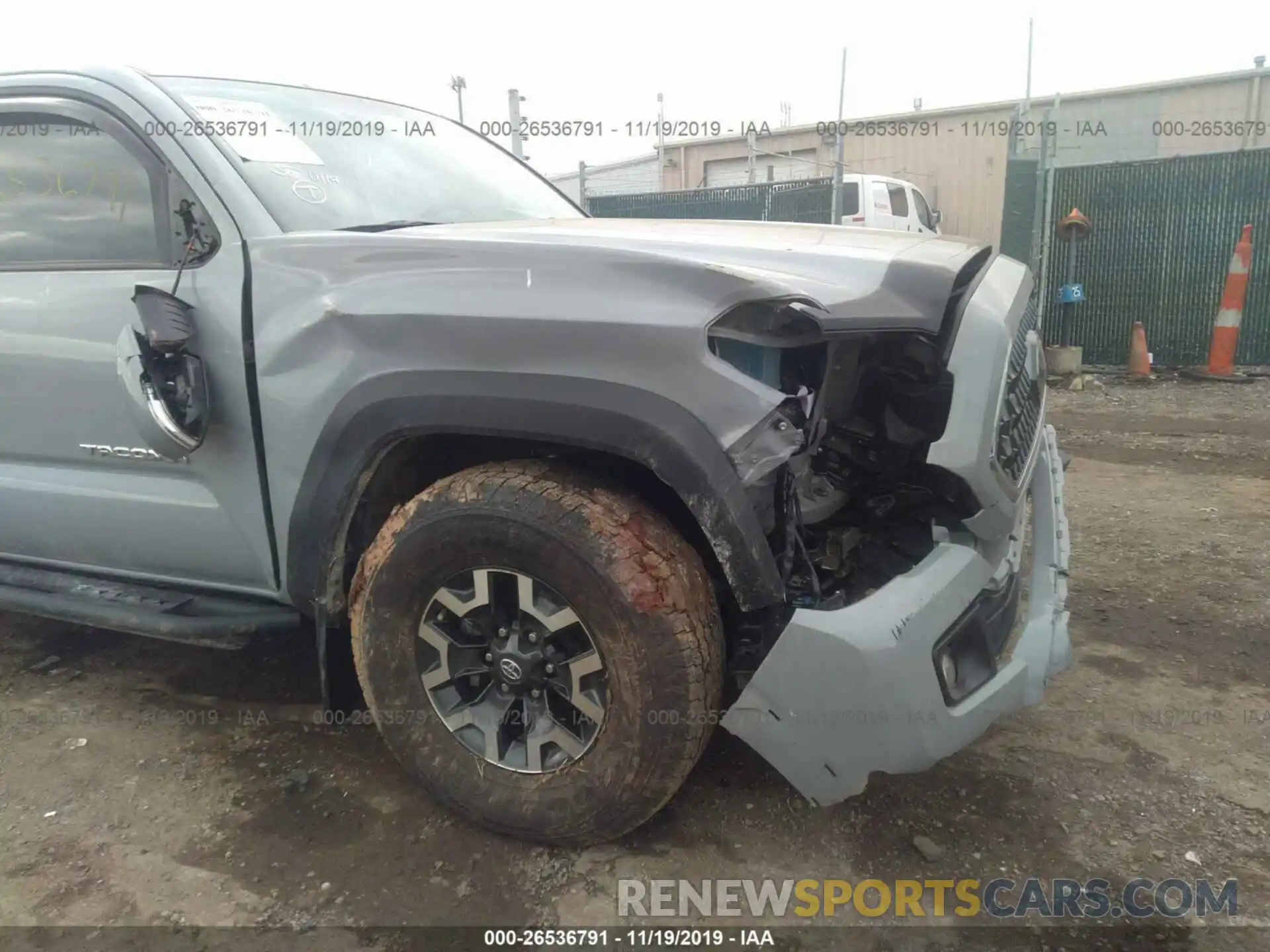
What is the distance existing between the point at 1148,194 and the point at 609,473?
8770 millimetres

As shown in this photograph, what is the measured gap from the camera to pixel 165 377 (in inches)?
90.7

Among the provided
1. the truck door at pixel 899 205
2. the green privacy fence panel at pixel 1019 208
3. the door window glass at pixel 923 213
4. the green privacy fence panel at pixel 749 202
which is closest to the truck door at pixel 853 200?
the green privacy fence panel at pixel 749 202

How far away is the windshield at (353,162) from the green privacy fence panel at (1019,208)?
719 centimetres

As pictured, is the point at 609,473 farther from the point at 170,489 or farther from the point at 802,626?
the point at 170,489

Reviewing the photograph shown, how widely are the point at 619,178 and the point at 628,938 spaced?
1747 cm

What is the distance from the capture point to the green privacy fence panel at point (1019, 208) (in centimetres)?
917

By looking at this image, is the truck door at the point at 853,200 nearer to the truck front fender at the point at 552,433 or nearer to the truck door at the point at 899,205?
the truck door at the point at 899,205

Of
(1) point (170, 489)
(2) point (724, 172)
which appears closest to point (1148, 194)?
(1) point (170, 489)

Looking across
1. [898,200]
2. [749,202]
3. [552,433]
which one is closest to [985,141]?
[898,200]

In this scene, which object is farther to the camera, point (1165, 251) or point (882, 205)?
point (882, 205)

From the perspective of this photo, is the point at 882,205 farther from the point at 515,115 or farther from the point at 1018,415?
the point at 1018,415

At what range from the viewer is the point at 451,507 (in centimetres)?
210

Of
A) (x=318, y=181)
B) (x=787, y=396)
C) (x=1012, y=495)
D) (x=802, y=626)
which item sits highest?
(x=318, y=181)

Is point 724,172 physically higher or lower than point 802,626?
higher
